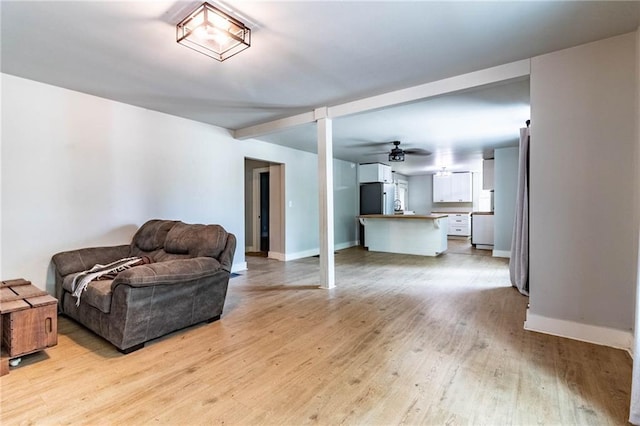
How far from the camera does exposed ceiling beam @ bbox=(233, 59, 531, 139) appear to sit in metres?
2.72

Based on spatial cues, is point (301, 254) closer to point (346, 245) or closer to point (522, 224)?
point (346, 245)

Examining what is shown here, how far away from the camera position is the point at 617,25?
215 centimetres

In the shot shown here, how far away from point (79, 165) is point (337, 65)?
118 inches

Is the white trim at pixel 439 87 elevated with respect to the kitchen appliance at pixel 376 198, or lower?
elevated

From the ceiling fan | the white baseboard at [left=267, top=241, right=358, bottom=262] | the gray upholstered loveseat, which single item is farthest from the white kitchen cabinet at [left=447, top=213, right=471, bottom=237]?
the gray upholstered loveseat

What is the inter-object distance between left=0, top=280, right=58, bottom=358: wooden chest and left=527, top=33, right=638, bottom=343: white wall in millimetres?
3783

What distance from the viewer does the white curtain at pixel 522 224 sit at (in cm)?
353

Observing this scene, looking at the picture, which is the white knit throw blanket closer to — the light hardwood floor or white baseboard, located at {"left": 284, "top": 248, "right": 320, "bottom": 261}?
the light hardwood floor

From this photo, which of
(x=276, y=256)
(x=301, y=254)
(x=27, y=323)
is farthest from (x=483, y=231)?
(x=27, y=323)

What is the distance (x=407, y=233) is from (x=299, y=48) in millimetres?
5084

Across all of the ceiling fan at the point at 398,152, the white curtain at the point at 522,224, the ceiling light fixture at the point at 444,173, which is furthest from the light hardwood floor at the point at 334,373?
the ceiling light fixture at the point at 444,173

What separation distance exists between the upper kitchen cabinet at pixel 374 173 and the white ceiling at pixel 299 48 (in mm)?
3988

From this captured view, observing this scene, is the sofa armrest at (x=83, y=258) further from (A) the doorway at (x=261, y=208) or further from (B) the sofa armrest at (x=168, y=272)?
(A) the doorway at (x=261, y=208)

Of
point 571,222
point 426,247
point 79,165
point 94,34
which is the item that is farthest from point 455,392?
point 426,247
